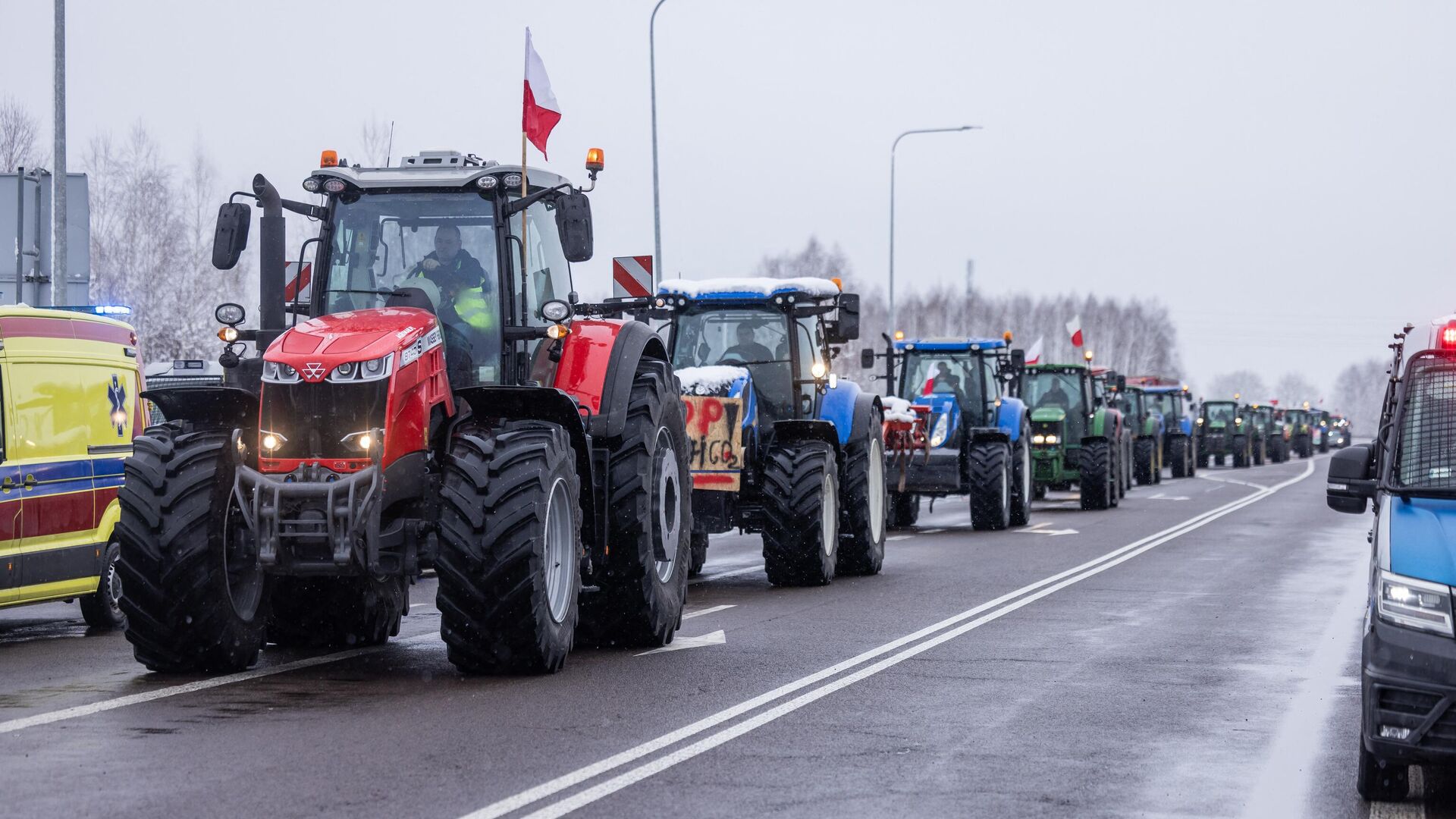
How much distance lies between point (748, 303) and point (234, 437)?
8308 mm

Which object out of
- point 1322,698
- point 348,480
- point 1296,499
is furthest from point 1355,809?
point 1296,499

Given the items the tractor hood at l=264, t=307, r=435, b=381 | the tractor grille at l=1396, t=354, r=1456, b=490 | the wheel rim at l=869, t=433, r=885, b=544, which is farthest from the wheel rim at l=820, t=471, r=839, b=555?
the tractor grille at l=1396, t=354, r=1456, b=490

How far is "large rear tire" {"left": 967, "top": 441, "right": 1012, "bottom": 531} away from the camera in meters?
24.6

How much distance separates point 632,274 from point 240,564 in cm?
1114

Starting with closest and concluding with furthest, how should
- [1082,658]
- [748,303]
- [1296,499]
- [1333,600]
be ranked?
[1082,658], [1333,600], [748,303], [1296,499]

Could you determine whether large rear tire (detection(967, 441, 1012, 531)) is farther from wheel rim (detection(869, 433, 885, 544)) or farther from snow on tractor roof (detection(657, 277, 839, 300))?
snow on tractor roof (detection(657, 277, 839, 300))

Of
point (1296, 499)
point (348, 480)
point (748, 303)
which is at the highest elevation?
point (748, 303)

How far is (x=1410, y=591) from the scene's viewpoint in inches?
263

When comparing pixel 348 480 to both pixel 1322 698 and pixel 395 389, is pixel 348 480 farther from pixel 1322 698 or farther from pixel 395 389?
pixel 1322 698

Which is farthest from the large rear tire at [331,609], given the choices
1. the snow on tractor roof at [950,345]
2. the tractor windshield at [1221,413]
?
the tractor windshield at [1221,413]

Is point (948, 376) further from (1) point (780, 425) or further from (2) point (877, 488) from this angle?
(1) point (780, 425)

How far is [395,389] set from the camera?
9.27 m

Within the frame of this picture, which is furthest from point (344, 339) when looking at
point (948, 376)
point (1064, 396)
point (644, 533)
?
point (1064, 396)

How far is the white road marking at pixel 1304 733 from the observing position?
6.88m
